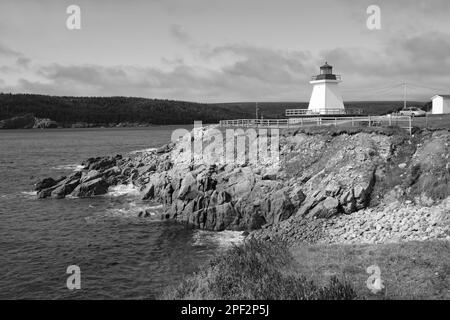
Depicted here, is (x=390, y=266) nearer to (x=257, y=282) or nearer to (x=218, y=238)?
(x=257, y=282)

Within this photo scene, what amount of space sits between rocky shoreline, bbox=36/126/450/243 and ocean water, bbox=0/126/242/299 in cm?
224

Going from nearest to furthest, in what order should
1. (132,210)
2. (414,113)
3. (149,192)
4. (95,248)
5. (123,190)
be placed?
1. (95,248)
2. (132,210)
3. (149,192)
4. (123,190)
5. (414,113)

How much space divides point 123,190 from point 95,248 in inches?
742

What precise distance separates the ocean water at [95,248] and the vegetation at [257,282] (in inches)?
132

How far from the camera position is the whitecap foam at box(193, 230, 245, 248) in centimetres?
2677

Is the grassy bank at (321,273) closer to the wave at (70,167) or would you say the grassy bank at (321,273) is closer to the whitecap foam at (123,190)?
the whitecap foam at (123,190)

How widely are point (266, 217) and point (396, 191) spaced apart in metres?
8.53

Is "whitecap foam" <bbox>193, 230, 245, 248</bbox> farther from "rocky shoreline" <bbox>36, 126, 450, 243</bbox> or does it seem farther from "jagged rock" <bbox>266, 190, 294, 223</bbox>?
"jagged rock" <bbox>266, 190, 294, 223</bbox>

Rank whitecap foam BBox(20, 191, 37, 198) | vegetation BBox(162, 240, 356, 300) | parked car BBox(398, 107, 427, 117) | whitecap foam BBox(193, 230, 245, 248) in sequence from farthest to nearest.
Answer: parked car BBox(398, 107, 427, 117), whitecap foam BBox(20, 191, 37, 198), whitecap foam BBox(193, 230, 245, 248), vegetation BBox(162, 240, 356, 300)

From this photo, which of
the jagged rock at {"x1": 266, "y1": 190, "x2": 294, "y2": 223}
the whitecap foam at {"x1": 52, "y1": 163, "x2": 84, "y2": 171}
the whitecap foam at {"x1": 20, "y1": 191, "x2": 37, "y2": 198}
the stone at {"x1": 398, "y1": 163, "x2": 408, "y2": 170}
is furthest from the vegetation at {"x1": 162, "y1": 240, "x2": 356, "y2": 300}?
the whitecap foam at {"x1": 52, "y1": 163, "x2": 84, "y2": 171}

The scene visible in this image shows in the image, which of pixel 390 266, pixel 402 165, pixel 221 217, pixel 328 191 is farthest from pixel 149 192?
pixel 390 266

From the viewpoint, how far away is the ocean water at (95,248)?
20.7 meters

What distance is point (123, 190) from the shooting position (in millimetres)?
45062

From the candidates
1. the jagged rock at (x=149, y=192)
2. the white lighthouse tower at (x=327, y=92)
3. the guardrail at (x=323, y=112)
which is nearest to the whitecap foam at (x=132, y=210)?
the jagged rock at (x=149, y=192)
